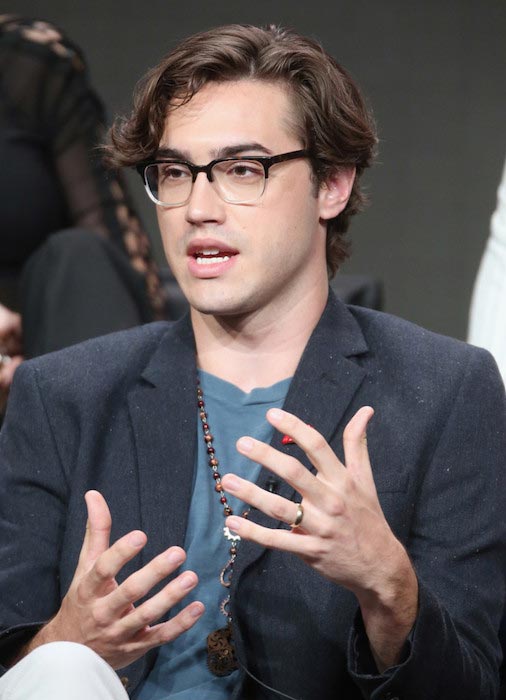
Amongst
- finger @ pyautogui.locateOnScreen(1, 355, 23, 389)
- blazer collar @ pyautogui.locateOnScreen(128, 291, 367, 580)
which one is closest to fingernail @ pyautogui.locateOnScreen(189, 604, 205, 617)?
blazer collar @ pyautogui.locateOnScreen(128, 291, 367, 580)

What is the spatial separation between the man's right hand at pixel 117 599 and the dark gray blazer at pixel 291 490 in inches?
7.1

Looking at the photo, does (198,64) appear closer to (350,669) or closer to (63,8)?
(350,669)

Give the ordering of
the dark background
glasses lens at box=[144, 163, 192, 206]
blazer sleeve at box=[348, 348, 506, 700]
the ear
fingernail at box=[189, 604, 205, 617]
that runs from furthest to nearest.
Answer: the dark background → the ear → glasses lens at box=[144, 163, 192, 206] → blazer sleeve at box=[348, 348, 506, 700] → fingernail at box=[189, 604, 205, 617]

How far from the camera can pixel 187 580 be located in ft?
5.22

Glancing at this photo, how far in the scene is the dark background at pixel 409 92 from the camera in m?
4.09

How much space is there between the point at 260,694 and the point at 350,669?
0.62 ft

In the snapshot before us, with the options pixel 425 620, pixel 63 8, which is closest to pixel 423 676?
pixel 425 620

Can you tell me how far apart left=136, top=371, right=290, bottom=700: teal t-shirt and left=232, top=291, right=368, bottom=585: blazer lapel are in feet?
0.16

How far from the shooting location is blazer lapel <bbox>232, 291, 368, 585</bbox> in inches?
74.6

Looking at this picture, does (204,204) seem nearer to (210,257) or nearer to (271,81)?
(210,257)

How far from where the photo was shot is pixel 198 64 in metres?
1.98

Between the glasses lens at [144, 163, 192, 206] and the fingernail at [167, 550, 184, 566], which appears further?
the glasses lens at [144, 163, 192, 206]

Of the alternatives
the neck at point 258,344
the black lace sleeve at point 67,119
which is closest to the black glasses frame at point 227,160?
the neck at point 258,344

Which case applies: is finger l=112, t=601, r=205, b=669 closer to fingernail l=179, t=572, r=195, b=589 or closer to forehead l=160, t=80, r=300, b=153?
fingernail l=179, t=572, r=195, b=589
